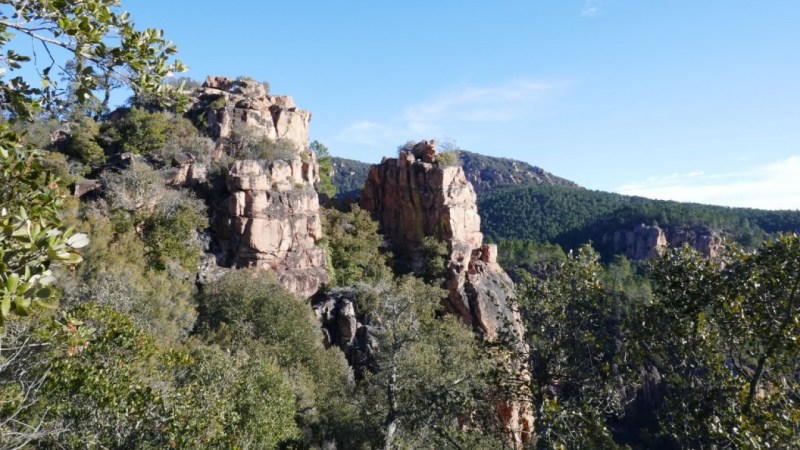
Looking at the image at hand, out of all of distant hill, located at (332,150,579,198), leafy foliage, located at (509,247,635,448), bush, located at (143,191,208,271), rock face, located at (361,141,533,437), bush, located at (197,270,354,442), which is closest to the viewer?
leafy foliage, located at (509,247,635,448)

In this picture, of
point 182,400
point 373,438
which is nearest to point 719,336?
point 182,400

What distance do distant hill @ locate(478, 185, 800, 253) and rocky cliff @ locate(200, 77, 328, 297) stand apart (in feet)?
180

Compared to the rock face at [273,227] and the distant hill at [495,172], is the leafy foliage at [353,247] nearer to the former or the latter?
the rock face at [273,227]

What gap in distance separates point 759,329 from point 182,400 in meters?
11.3

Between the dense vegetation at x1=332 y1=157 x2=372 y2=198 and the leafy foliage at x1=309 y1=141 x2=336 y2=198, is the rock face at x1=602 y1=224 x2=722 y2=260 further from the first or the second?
the leafy foliage at x1=309 y1=141 x2=336 y2=198

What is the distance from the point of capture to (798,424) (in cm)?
687

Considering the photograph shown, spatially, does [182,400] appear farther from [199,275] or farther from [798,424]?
[199,275]

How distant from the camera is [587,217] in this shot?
351 feet

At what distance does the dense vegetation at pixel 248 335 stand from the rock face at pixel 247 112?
2667 millimetres

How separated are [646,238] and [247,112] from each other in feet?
264

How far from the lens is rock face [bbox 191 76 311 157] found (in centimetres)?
3638

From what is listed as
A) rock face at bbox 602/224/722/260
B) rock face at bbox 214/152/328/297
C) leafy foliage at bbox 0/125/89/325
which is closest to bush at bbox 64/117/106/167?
rock face at bbox 214/152/328/297

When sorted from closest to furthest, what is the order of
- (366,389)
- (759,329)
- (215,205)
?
1. (759,329)
2. (366,389)
3. (215,205)

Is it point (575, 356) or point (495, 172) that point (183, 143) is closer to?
point (575, 356)
